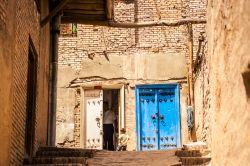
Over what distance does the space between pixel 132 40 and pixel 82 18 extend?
468 centimetres

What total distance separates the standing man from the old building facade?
349 millimetres

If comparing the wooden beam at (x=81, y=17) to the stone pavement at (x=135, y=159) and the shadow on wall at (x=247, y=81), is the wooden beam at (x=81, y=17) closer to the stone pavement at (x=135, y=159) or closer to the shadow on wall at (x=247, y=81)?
the stone pavement at (x=135, y=159)

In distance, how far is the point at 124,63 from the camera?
15.6 m

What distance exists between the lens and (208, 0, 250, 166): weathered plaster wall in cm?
197

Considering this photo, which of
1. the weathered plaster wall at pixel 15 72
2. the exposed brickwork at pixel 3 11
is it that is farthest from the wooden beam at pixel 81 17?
the exposed brickwork at pixel 3 11

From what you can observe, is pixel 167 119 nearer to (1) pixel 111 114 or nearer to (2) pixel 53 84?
(1) pixel 111 114

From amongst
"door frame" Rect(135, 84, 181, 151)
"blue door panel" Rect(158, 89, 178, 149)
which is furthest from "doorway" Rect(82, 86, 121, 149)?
"blue door panel" Rect(158, 89, 178, 149)

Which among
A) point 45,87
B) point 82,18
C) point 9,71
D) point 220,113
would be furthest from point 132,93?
point 220,113

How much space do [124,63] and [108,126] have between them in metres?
2.19

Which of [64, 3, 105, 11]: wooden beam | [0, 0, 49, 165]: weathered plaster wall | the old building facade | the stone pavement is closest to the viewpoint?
[0, 0, 49, 165]: weathered plaster wall

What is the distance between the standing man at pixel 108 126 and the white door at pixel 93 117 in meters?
0.56

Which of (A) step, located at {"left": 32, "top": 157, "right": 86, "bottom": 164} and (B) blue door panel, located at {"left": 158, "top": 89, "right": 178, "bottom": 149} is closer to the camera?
(A) step, located at {"left": 32, "top": 157, "right": 86, "bottom": 164}

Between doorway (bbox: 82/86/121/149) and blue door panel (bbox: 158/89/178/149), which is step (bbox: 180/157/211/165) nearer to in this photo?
blue door panel (bbox: 158/89/178/149)

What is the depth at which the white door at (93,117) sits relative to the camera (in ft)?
48.9
